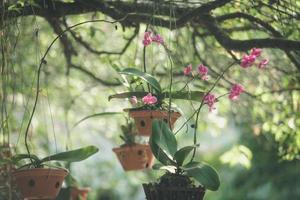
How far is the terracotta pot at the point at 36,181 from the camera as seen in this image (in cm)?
266

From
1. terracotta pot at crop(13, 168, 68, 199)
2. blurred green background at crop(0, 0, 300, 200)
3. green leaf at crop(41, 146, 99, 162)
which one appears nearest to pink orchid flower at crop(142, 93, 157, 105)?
blurred green background at crop(0, 0, 300, 200)

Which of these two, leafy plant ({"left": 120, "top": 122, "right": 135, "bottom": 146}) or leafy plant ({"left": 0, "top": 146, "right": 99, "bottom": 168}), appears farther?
leafy plant ({"left": 120, "top": 122, "right": 135, "bottom": 146})

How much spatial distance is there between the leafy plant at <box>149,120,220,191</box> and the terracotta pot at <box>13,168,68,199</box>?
1.60 ft

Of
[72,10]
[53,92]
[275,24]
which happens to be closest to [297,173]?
[53,92]

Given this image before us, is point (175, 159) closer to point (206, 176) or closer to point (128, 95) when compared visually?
point (206, 176)

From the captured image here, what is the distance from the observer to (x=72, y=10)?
129 inches


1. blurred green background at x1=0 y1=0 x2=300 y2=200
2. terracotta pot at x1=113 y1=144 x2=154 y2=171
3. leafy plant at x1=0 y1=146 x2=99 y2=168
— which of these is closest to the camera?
leafy plant at x1=0 y1=146 x2=99 y2=168

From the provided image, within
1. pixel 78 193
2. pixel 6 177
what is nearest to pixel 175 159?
pixel 6 177

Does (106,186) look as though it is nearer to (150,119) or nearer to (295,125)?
(295,125)

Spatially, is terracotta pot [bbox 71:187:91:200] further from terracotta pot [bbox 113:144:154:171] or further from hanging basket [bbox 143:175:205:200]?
hanging basket [bbox 143:175:205:200]

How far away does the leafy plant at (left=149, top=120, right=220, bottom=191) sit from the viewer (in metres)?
2.37

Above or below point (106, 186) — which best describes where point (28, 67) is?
above

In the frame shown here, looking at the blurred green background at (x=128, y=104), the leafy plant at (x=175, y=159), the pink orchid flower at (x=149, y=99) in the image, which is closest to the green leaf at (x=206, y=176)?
the leafy plant at (x=175, y=159)

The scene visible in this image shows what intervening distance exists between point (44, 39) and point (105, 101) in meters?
0.92
